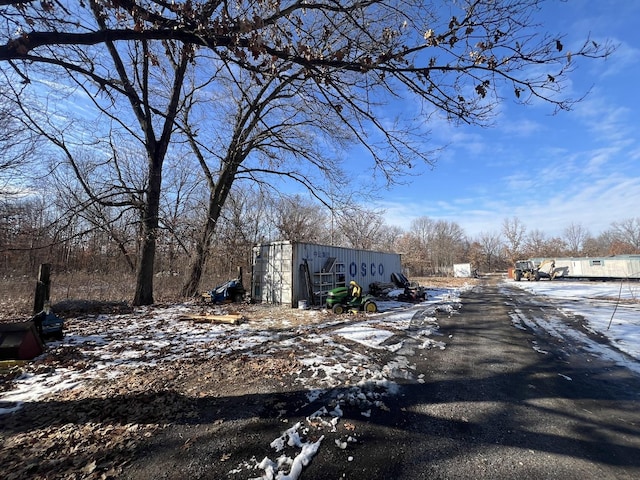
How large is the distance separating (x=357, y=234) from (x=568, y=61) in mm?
7991

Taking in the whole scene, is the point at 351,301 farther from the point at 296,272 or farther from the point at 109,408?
the point at 109,408

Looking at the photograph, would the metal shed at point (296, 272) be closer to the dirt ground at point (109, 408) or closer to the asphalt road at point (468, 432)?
the dirt ground at point (109, 408)

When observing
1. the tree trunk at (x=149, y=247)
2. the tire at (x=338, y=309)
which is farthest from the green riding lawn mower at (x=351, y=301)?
the tree trunk at (x=149, y=247)

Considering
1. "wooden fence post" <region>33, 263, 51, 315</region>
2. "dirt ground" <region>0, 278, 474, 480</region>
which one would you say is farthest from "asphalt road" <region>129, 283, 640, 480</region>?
"wooden fence post" <region>33, 263, 51, 315</region>

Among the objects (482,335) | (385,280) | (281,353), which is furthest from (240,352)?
(385,280)

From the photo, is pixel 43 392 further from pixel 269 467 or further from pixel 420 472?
pixel 420 472

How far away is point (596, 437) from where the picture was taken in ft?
10.1

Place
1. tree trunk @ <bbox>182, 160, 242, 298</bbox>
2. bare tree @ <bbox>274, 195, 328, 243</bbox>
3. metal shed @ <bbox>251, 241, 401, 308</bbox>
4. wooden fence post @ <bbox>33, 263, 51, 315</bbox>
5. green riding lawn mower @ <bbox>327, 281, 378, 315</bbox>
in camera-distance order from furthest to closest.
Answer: bare tree @ <bbox>274, 195, 328, 243</bbox> → tree trunk @ <bbox>182, 160, 242, 298</bbox> → metal shed @ <bbox>251, 241, 401, 308</bbox> → green riding lawn mower @ <bbox>327, 281, 378, 315</bbox> → wooden fence post @ <bbox>33, 263, 51, 315</bbox>

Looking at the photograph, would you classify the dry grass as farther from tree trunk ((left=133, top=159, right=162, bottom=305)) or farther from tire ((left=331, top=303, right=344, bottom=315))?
tire ((left=331, top=303, right=344, bottom=315))

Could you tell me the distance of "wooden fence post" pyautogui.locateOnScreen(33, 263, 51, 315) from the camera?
7191 mm

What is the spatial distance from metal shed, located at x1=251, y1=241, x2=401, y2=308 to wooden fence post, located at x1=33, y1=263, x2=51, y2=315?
726 cm

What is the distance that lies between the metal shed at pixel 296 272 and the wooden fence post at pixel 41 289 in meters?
7.26

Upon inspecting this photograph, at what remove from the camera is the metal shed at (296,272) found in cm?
1224

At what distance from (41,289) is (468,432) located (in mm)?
9893
